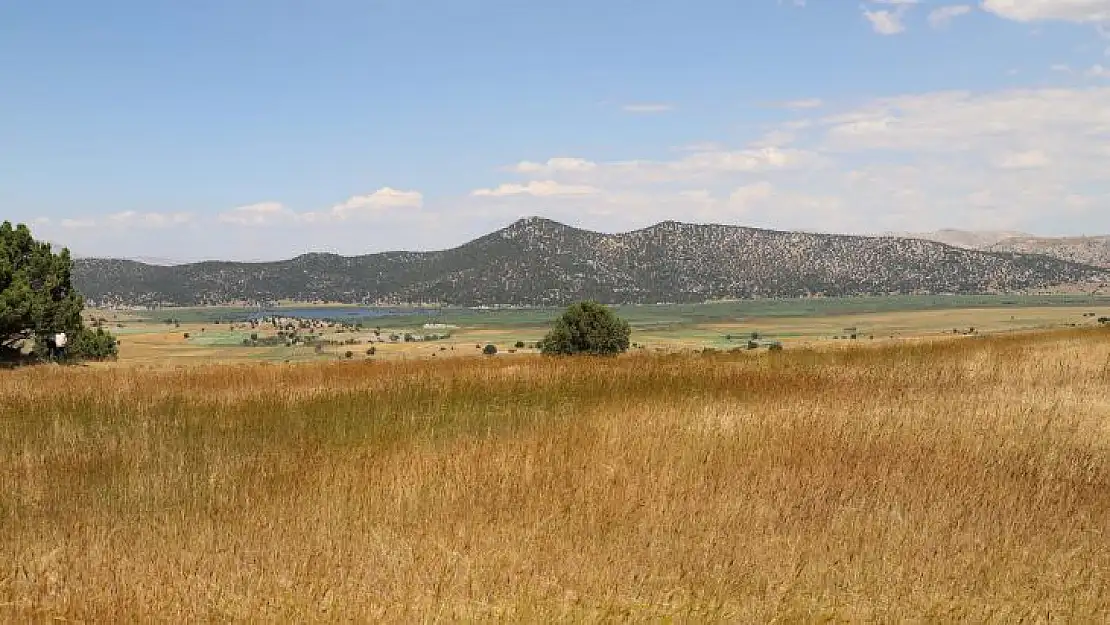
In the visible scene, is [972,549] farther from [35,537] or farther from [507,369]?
[507,369]

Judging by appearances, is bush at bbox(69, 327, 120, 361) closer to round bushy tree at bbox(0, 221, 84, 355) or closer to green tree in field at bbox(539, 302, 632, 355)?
round bushy tree at bbox(0, 221, 84, 355)

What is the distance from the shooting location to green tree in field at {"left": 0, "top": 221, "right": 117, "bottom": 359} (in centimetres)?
3580

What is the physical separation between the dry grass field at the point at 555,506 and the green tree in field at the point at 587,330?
53.4 m

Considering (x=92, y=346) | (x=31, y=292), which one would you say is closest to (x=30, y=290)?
(x=31, y=292)

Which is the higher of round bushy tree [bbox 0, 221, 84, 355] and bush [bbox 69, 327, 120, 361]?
round bushy tree [bbox 0, 221, 84, 355]

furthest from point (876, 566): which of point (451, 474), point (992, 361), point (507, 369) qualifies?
point (992, 361)

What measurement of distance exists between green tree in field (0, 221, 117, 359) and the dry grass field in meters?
29.3

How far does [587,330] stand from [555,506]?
59.4m

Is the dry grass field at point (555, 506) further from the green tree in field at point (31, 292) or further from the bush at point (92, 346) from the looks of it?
the bush at point (92, 346)

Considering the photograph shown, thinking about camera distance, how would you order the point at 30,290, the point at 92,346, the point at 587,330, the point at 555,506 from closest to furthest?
the point at 555,506, the point at 30,290, the point at 587,330, the point at 92,346

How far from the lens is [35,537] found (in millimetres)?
5613

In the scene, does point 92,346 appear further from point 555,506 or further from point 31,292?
point 555,506

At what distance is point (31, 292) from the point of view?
37.3 m

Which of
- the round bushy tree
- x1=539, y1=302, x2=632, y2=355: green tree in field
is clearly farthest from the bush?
x1=539, y1=302, x2=632, y2=355: green tree in field
